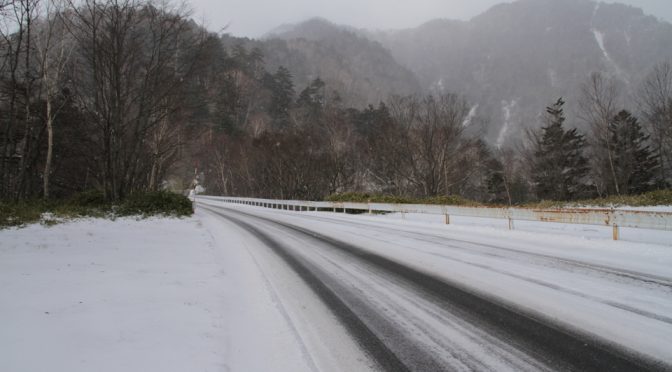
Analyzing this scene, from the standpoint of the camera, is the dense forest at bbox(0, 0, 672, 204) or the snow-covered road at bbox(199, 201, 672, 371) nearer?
the snow-covered road at bbox(199, 201, 672, 371)

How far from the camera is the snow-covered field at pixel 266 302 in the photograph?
2730 mm

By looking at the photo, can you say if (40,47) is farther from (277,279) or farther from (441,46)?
(441,46)

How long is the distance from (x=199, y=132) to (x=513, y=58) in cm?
17598

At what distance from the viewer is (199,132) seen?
3288cm

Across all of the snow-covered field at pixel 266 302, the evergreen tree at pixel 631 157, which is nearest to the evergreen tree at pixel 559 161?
the evergreen tree at pixel 631 157

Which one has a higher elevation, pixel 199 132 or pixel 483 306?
pixel 199 132

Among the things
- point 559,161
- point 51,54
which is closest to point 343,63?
point 559,161

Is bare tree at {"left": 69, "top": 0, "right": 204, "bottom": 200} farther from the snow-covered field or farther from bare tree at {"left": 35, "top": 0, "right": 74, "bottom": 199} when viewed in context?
the snow-covered field

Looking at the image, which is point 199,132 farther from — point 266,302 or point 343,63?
point 343,63

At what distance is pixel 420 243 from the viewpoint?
8.62 m

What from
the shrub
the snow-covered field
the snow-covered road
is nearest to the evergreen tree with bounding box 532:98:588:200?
the snow-covered field

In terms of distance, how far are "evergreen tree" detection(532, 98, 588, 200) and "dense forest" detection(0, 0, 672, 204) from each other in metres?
0.17

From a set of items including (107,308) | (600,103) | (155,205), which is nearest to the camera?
(107,308)

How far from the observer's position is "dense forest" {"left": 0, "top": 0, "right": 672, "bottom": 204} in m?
16.4
